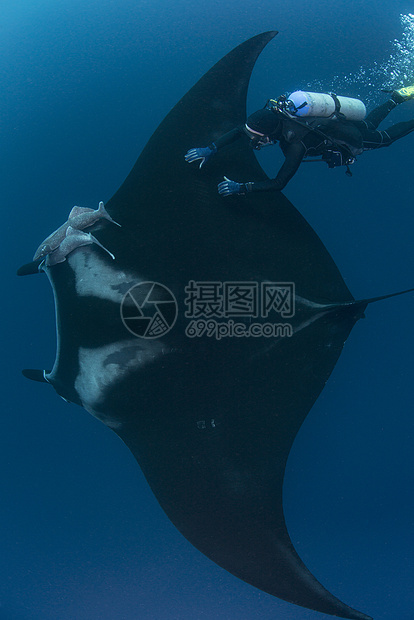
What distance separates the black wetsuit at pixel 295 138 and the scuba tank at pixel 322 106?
68mm

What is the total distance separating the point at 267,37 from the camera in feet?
13.7

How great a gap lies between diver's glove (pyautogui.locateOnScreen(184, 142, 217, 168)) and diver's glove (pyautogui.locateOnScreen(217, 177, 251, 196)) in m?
0.33

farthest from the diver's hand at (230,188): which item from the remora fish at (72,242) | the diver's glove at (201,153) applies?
the remora fish at (72,242)

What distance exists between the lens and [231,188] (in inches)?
134

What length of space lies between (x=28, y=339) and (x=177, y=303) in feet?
12.8

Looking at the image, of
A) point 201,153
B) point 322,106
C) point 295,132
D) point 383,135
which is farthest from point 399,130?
point 201,153

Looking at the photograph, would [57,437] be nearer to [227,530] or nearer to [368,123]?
[227,530]

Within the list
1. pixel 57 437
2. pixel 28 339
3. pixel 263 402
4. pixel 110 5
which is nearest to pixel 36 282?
pixel 28 339

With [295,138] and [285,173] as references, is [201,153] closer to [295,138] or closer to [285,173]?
[285,173]

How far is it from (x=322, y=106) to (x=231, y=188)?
4.12 ft

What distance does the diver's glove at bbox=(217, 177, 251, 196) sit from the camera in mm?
3400

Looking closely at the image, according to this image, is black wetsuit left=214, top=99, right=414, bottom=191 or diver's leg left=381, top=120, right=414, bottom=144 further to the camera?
diver's leg left=381, top=120, right=414, bottom=144

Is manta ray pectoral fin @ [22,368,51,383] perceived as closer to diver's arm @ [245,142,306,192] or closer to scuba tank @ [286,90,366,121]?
diver's arm @ [245,142,306,192]

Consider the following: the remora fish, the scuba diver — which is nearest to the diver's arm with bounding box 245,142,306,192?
the scuba diver
